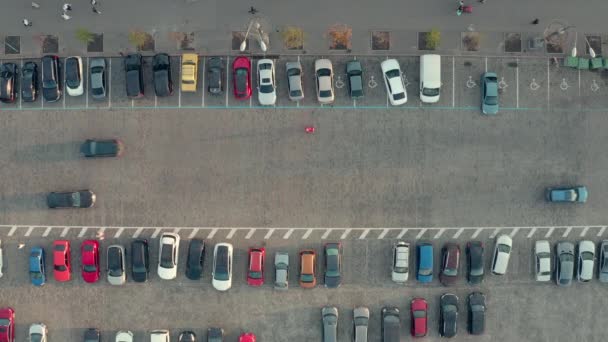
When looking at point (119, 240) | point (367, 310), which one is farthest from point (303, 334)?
point (119, 240)

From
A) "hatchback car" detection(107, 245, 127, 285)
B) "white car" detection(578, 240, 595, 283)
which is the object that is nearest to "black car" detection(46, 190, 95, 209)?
"hatchback car" detection(107, 245, 127, 285)

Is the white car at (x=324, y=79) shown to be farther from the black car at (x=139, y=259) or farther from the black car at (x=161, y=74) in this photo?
the black car at (x=139, y=259)

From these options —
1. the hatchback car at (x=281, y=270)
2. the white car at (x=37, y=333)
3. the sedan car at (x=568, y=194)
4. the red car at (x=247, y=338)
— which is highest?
the sedan car at (x=568, y=194)

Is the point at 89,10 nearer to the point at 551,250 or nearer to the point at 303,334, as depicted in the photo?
the point at 303,334

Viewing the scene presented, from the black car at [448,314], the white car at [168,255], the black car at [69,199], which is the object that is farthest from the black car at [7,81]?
the black car at [448,314]

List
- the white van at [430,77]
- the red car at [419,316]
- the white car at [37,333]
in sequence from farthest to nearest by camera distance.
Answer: the white car at [37,333] → the red car at [419,316] → the white van at [430,77]

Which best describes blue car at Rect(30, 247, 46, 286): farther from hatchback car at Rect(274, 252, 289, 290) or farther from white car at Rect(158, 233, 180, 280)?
hatchback car at Rect(274, 252, 289, 290)

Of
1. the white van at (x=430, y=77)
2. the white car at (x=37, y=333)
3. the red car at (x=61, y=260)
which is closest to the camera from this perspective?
the white van at (x=430, y=77)
